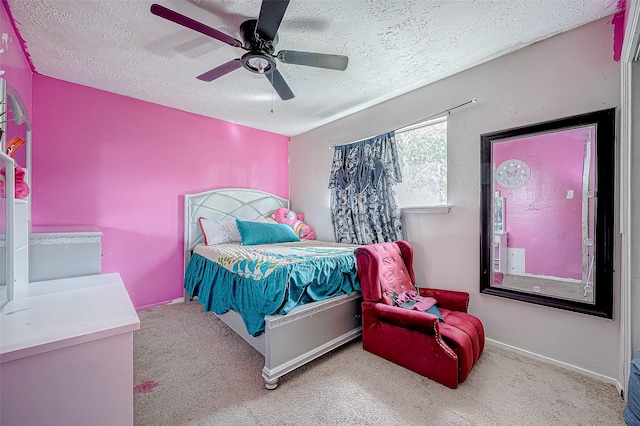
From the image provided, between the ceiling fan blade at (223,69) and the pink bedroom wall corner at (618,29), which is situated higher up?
the pink bedroom wall corner at (618,29)

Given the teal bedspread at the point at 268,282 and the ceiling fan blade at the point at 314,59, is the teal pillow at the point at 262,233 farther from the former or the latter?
the ceiling fan blade at the point at 314,59

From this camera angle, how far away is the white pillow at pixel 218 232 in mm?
3352

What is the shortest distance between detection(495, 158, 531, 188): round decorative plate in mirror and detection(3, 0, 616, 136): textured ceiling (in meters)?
0.96

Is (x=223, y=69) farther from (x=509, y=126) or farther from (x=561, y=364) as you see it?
(x=561, y=364)

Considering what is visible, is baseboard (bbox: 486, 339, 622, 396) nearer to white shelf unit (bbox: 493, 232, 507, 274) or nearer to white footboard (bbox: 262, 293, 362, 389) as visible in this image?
white shelf unit (bbox: 493, 232, 507, 274)

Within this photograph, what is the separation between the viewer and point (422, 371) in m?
1.87

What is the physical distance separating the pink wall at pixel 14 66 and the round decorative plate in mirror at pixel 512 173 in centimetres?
356

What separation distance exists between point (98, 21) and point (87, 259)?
1.75m

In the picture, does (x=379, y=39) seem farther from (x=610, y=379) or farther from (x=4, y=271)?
(x=610, y=379)

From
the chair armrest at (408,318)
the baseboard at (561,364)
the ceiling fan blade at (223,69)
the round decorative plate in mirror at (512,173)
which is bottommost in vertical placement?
the baseboard at (561,364)

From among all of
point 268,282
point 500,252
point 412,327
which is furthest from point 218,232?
point 500,252

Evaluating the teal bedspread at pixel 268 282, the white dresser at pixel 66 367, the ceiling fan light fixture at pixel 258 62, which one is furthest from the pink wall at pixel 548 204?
the white dresser at pixel 66 367

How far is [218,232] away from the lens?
342cm

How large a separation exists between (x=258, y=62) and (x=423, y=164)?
195cm
